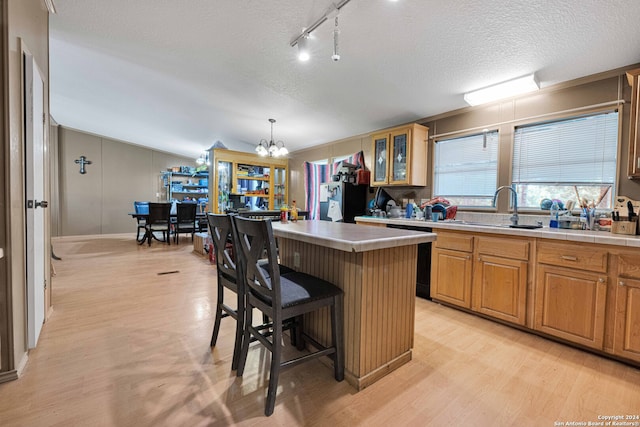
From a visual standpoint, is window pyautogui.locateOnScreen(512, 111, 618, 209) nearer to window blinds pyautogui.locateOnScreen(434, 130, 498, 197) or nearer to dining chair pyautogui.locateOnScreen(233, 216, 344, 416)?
window blinds pyautogui.locateOnScreen(434, 130, 498, 197)

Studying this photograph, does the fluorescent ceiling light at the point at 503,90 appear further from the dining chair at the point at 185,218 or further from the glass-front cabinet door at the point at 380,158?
the dining chair at the point at 185,218

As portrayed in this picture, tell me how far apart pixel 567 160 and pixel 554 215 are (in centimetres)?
56

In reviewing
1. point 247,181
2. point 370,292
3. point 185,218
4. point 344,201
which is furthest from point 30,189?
point 185,218

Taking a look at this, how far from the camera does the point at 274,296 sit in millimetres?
1376

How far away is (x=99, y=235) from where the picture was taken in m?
7.62

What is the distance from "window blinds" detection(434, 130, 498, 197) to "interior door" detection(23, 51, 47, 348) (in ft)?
12.7

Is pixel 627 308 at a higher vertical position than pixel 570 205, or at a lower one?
lower

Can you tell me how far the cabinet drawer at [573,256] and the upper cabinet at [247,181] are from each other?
528 cm

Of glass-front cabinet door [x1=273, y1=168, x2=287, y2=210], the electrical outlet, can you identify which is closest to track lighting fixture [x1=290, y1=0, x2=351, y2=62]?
the electrical outlet

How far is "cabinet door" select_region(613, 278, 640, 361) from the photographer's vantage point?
177 cm

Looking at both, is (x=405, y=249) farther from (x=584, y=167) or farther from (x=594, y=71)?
(x=594, y=71)

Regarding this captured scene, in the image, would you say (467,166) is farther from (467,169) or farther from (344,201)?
(344,201)

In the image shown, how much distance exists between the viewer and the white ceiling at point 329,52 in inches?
74.3

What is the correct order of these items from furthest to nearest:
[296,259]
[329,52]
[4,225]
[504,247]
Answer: [329,52] → [504,247] → [296,259] → [4,225]
